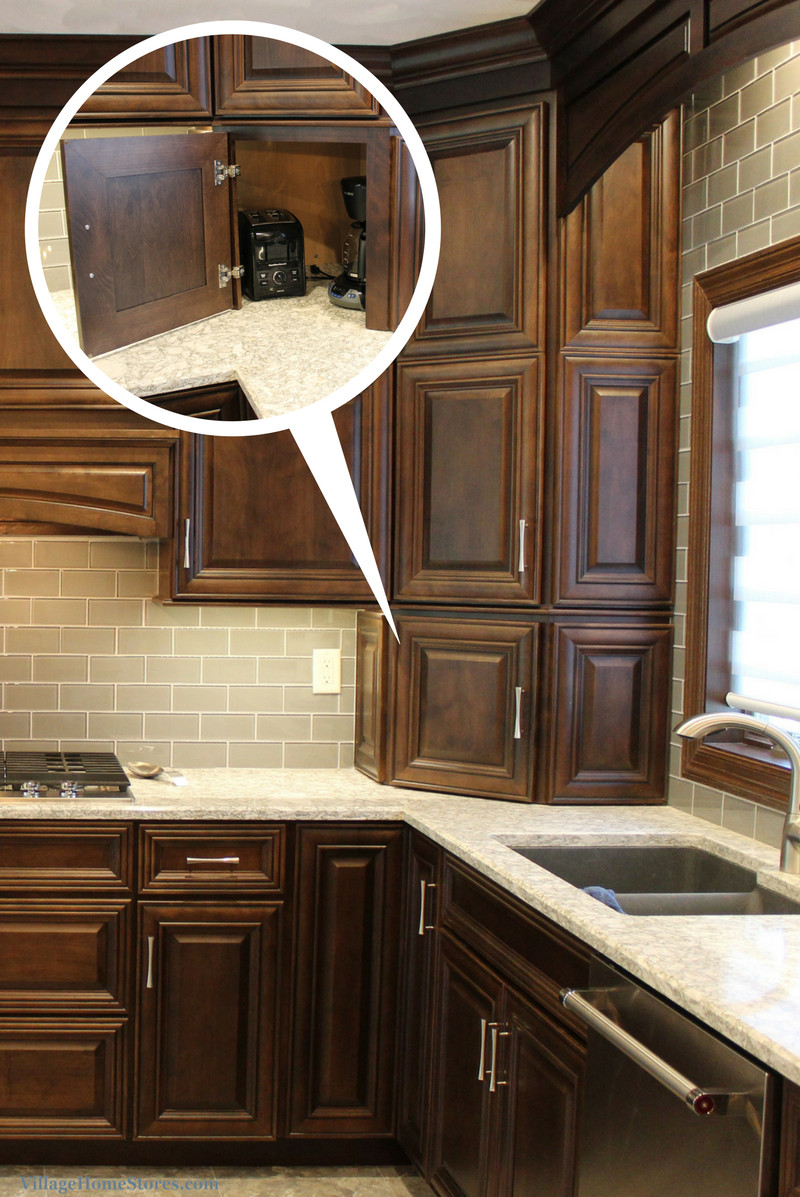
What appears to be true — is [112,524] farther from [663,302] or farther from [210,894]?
[663,302]

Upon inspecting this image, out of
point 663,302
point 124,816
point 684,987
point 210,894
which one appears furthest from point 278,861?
point 663,302

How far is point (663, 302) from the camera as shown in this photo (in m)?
2.60

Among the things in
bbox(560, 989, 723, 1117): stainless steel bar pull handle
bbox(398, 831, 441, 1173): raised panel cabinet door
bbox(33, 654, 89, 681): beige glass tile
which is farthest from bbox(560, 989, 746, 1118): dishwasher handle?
bbox(33, 654, 89, 681): beige glass tile

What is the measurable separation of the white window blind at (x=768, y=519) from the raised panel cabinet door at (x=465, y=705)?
0.48 m

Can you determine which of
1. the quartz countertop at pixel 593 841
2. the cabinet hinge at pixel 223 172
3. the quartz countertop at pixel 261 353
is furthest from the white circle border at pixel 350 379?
the quartz countertop at pixel 593 841

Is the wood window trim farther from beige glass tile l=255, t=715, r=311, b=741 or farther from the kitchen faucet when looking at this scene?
beige glass tile l=255, t=715, r=311, b=741

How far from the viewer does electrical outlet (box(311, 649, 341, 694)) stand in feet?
10.3

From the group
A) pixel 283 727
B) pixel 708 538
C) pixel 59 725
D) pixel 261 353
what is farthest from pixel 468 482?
pixel 261 353

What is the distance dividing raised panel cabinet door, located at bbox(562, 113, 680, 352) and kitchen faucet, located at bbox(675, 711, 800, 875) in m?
1.02

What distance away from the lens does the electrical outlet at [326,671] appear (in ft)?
10.3

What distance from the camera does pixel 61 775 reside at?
2740 mm

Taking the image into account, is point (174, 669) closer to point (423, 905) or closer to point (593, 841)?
point (423, 905)

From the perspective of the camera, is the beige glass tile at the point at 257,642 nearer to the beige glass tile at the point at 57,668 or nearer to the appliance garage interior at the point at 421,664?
the appliance garage interior at the point at 421,664

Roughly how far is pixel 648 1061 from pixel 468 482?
1.50 metres
